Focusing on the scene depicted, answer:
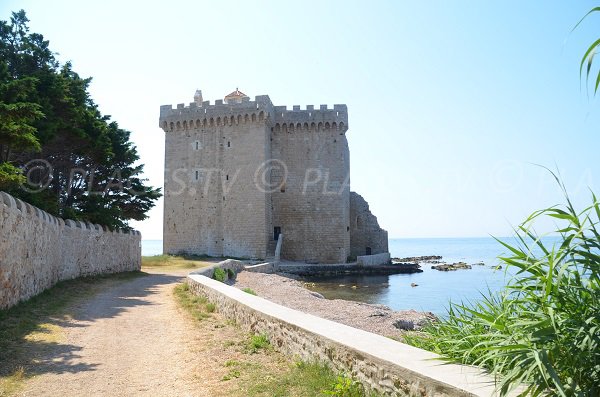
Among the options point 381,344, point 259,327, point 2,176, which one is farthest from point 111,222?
point 381,344

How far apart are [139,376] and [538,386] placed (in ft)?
15.3

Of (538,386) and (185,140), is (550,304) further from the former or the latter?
(185,140)

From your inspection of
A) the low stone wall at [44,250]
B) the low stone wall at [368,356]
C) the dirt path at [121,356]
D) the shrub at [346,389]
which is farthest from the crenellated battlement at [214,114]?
the shrub at [346,389]

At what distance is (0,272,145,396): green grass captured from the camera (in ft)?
18.7

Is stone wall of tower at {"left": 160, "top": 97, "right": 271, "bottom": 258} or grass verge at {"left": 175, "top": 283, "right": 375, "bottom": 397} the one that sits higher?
stone wall of tower at {"left": 160, "top": 97, "right": 271, "bottom": 258}

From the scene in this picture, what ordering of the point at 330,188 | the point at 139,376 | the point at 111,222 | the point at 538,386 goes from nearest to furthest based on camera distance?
the point at 538,386 < the point at 139,376 < the point at 111,222 < the point at 330,188

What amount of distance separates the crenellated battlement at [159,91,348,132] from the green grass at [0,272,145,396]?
2053 centimetres

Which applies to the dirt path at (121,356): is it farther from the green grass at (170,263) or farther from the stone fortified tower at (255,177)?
the stone fortified tower at (255,177)

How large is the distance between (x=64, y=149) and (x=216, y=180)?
49.9ft

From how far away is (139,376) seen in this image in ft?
19.1

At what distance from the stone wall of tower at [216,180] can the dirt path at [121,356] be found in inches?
809

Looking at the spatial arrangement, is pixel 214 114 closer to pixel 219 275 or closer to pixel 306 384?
pixel 219 275

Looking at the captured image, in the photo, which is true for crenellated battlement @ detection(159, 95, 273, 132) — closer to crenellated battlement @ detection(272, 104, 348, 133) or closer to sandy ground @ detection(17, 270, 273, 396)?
crenellated battlement @ detection(272, 104, 348, 133)

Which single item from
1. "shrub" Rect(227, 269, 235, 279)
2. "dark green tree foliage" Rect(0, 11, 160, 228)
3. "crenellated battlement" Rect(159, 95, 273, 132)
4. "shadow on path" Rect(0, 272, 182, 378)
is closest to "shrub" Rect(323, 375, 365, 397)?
"shadow on path" Rect(0, 272, 182, 378)
